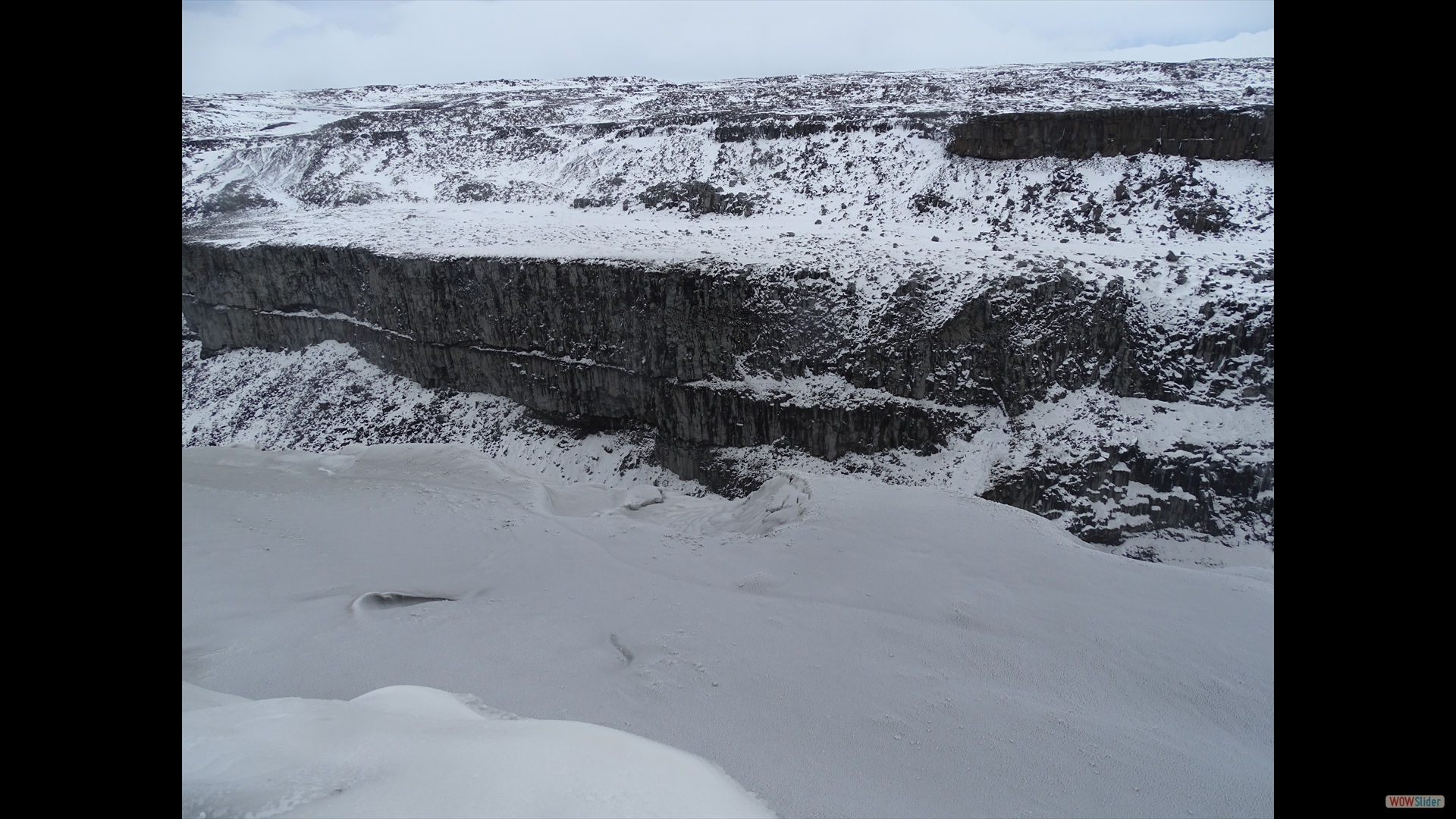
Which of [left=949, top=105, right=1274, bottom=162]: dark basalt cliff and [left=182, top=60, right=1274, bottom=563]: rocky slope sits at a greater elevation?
[left=949, top=105, right=1274, bottom=162]: dark basalt cliff

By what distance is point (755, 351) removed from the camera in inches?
561

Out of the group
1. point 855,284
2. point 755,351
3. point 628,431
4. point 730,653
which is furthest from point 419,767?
A: point 628,431

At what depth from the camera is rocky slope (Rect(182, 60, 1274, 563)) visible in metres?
12.1

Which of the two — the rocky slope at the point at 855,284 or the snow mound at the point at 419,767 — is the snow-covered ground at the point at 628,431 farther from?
the snow mound at the point at 419,767

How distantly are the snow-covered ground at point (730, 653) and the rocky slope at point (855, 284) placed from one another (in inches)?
258

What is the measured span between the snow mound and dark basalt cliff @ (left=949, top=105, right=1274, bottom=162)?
62.0 feet

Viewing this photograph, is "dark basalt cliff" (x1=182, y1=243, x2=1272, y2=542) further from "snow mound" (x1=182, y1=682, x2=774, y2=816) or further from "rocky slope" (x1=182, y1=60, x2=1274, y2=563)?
"snow mound" (x1=182, y1=682, x2=774, y2=816)

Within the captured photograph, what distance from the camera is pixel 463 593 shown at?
4754 mm

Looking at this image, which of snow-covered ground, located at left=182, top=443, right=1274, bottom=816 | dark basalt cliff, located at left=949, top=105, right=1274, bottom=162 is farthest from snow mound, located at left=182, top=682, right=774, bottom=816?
dark basalt cliff, located at left=949, top=105, right=1274, bottom=162

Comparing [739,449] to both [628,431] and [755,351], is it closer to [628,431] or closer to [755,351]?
[755,351]
